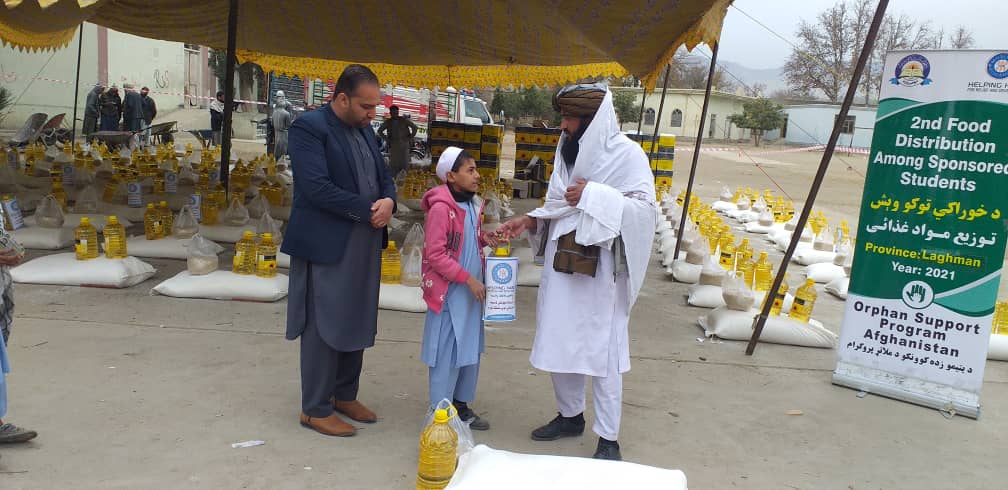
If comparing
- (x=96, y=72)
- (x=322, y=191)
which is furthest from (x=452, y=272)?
(x=96, y=72)

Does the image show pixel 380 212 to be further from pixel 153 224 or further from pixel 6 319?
pixel 153 224

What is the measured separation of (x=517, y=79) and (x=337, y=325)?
35.9 ft

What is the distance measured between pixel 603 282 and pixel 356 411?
1.42 metres

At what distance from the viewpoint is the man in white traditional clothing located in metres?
3.25

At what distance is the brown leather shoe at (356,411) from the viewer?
12.3ft

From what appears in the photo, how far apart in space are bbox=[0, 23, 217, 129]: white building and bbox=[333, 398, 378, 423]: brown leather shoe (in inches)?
651

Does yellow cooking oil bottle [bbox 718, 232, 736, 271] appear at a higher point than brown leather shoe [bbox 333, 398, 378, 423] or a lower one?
higher

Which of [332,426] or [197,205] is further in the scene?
[197,205]

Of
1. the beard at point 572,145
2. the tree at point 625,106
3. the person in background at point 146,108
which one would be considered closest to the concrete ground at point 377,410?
the beard at point 572,145

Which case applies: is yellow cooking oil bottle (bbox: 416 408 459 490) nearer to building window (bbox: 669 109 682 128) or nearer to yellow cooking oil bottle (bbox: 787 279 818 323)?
yellow cooking oil bottle (bbox: 787 279 818 323)

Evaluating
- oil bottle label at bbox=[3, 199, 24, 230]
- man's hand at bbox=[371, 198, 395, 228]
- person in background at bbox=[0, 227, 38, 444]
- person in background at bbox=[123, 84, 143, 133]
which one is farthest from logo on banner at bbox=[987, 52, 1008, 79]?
person in background at bbox=[123, 84, 143, 133]

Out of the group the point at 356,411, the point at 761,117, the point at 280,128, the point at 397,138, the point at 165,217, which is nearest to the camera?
the point at 356,411

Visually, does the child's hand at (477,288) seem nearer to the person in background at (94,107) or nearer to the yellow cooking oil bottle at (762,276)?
the yellow cooking oil bottle at (762,276)

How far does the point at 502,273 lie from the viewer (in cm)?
333
